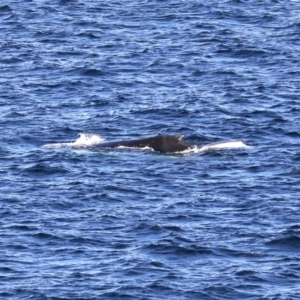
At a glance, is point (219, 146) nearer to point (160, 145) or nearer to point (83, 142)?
point (160, 145)

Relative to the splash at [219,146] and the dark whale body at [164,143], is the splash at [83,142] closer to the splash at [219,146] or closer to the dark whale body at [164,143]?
the dark whale body at [164,143]

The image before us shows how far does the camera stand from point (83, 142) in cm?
5178

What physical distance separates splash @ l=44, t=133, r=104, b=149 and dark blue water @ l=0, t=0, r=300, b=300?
0.54m

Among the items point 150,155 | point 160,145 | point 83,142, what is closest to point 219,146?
point 160,145

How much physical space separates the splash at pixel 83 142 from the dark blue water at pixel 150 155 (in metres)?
0.54

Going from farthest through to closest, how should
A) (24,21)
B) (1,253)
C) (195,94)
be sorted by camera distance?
(24,21) < (195,94) < (1,253)

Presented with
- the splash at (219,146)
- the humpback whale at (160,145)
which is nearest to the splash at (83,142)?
the humpback whale at (160,145)

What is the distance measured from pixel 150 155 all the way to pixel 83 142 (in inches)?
128

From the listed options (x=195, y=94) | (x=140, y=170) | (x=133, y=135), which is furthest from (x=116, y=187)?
(x=195, y=94)

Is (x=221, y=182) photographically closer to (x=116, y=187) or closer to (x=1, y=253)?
(x=116, y=187)

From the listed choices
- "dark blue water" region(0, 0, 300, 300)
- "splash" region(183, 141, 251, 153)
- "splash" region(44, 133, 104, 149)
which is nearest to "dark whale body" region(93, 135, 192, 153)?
"splash" region(183, 141, 251, 153)

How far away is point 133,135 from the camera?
52.8 m

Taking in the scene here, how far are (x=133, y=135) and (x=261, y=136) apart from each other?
492cm

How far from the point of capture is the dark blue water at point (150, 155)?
38.4 metres
